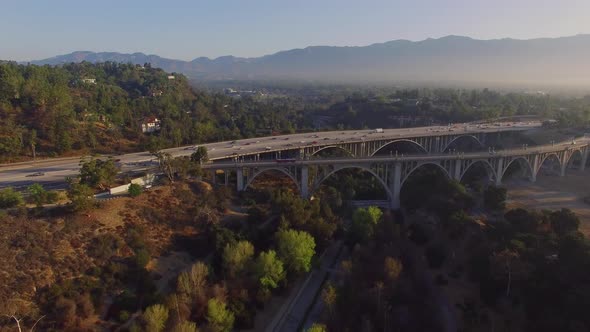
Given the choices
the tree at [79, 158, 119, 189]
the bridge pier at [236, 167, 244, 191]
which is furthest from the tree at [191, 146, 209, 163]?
the tree at [79, 158, 119, 189]

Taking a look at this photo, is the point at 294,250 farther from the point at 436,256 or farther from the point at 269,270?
the point at 436,256

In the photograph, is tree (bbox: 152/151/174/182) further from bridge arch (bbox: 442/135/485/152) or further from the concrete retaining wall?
bridge arch (bbox: 442/135/485/152)

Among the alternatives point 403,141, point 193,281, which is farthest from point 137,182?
point 403,141

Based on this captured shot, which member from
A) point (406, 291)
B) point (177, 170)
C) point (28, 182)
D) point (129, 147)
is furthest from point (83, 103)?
point (406, 291)

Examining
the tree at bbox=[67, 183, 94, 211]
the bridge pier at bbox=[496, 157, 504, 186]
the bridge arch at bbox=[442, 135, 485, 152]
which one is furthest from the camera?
the bridge arch at bbox=[442, 135, 485, 152]

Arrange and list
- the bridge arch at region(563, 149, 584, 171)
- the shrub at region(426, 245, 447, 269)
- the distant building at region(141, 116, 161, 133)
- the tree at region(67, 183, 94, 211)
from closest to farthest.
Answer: the tree at region(67, 183, 94, 211) < the shrub at region(426, 245, 447, 269) < the bridge arch at region(563, 149, 584, 171) < the distant building at region(141, 116, 161, 133)

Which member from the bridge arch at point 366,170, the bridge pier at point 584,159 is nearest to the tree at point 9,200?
the bridge arch at point 366,170

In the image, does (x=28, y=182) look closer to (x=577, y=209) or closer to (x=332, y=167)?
(x=332, y=167)

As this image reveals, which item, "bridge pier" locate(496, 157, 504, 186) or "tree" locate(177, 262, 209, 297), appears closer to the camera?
"tree" locate(177, 262, 209, 297)
